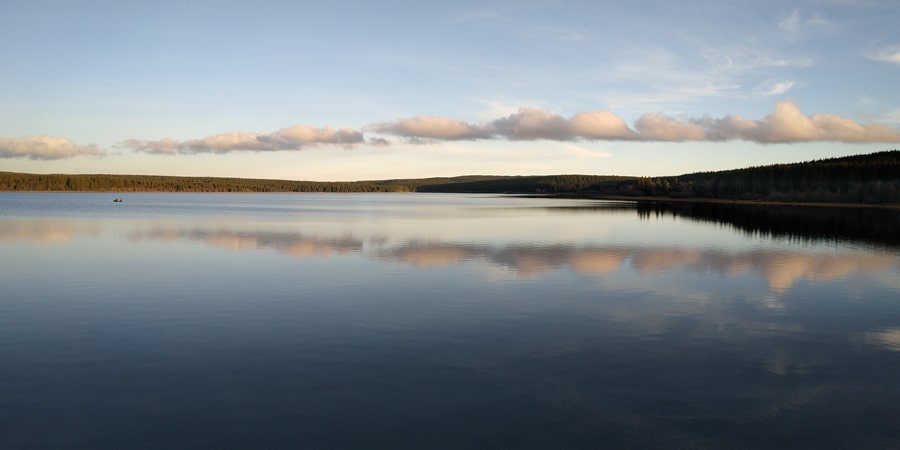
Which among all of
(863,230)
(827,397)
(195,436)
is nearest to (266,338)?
(195,436)

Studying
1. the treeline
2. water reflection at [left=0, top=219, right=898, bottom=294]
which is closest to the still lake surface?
water reflection at [left=0, top=219, right=898, bottom=294]

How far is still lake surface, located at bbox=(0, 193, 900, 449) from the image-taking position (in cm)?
877

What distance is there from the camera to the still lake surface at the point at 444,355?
345 inches

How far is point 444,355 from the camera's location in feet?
40.1

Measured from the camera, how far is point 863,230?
5069cm

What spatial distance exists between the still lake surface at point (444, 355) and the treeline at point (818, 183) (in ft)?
362

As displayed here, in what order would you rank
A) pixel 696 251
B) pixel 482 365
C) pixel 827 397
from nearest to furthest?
pixel 827 397 < pixel 482 365 < pixel 696 251

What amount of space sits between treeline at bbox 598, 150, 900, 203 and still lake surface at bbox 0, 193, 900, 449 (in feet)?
362

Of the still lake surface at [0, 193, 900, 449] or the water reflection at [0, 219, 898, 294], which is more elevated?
the water reflection at [0, 219, 898, 294]

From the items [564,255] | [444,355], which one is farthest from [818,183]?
[444,355]

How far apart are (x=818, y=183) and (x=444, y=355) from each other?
145938 millimetres

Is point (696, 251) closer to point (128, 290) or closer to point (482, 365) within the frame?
point (482, 365)

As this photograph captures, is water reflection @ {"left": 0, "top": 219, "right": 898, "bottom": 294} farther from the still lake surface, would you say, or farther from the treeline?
the treeline

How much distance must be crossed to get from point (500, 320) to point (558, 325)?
151cm
